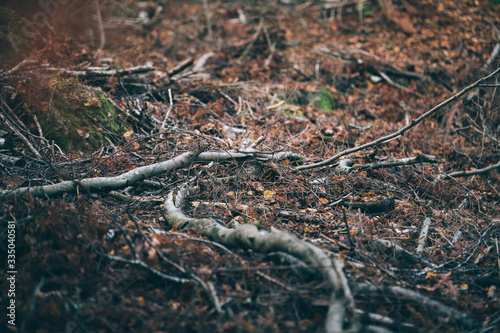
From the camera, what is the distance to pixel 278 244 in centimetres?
277

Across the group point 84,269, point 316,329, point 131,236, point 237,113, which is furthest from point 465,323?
point 237,113

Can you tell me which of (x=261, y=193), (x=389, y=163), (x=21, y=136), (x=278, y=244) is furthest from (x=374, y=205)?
(x=21, y=136)

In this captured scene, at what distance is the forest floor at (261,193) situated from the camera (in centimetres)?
252

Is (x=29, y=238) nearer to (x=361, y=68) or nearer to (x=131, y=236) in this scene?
(x=131, y=236)

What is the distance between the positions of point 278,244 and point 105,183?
205 cm

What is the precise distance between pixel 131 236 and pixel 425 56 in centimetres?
941

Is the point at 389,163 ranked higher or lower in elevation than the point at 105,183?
lower

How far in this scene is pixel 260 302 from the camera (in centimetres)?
253

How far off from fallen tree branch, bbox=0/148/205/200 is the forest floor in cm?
10

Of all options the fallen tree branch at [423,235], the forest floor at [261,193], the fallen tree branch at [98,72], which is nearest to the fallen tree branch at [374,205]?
the forest floor at [261,193]

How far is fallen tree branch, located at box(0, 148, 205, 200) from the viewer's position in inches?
129

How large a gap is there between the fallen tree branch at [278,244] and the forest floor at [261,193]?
10cm

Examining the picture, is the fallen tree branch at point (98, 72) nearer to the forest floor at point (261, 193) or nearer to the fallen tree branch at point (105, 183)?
the forest floor at point (261, 193)

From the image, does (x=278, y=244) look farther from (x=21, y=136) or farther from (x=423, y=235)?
(x=21, y=136)
